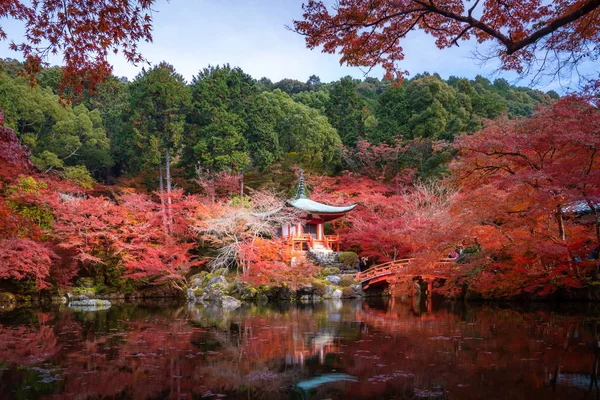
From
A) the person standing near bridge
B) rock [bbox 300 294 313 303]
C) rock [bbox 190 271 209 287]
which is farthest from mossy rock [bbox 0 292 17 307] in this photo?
the person standing near bridge

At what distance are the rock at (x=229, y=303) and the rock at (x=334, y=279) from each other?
4.30 meters

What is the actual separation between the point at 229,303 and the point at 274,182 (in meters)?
12.4

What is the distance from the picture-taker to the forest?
33.6 ft

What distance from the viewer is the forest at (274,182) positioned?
1024 centimetres

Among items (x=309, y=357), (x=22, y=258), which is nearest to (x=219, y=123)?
(x=22, y=258)

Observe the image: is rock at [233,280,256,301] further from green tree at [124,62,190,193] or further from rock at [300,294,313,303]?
green tree at [124,62,190,193]

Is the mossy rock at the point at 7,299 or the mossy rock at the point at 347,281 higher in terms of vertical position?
the mossy rock at the point at 347,281

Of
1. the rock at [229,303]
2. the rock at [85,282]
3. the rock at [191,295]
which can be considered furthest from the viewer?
the rock at [85,282]

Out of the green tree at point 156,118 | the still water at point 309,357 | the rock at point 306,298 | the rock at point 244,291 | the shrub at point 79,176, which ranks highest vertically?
the green tree at point 156,118

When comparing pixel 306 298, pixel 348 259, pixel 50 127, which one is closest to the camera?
pixel 306 298

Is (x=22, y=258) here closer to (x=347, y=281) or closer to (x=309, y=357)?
(x=309, y=357)

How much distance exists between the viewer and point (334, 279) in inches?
725

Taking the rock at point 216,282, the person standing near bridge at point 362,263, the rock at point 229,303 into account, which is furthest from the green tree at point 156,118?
the person standing near bridge at point 362,263

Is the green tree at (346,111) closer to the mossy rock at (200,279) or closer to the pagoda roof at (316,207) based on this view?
the pagoda roof at (316,207)
